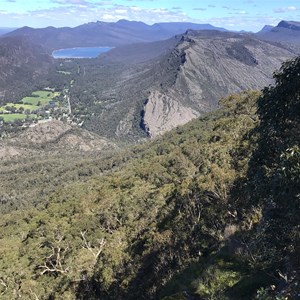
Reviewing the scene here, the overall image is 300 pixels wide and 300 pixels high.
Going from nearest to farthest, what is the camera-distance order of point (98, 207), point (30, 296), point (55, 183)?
1. point (30, 296)
2. point (98, 207)
3. point (55, 183)

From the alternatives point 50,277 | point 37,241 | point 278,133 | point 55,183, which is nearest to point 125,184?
point 37,241

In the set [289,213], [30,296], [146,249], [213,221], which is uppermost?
[289,213]

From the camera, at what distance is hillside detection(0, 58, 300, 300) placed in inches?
579

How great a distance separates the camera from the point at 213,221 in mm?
28484

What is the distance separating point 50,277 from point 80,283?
6.55 m

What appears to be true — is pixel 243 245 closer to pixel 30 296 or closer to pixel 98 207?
pixel 30 296

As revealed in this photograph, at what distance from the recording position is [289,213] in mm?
12578

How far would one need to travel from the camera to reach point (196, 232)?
29.4 meters

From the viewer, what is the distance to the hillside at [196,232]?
579 inches

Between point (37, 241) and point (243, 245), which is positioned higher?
point (243, 245)

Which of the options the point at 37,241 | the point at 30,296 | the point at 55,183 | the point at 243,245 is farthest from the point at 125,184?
the point at 55,183

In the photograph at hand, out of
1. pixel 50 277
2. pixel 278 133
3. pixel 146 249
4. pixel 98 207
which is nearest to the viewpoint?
pixel 278 133

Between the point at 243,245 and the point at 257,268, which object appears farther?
the point at 243,245

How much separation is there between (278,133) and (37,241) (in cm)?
4038
